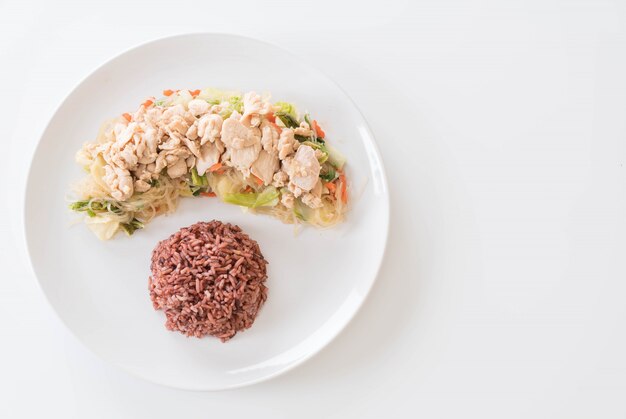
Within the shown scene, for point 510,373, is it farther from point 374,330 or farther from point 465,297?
point 374,330

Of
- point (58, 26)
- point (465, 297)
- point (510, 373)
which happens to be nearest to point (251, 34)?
point (58, 26)

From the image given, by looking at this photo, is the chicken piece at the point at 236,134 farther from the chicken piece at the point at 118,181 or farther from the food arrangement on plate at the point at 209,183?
the chicken piece at the point at 118,181

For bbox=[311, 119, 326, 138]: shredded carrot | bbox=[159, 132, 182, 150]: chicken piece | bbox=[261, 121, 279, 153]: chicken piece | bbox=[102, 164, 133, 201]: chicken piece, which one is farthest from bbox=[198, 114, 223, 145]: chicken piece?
bbox=[311, 119, 326, 138]: shredded carrot

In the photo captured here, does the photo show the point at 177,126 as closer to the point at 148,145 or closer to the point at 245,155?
the point at 148,145

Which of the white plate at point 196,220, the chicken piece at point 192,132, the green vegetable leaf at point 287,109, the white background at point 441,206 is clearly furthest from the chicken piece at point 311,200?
the chicken piece at point 192,132

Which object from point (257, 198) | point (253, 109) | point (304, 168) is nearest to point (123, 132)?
point (253, 109)
